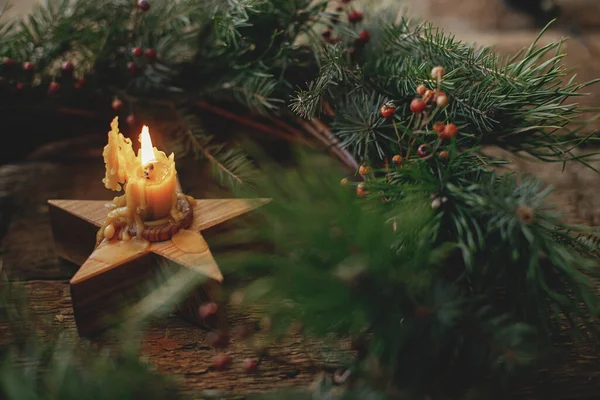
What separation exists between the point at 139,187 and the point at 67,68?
247 millimetres

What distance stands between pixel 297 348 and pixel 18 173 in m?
0.45

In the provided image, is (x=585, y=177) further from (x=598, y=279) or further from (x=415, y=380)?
(x=415, y=380)

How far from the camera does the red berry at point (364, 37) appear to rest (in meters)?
0.72

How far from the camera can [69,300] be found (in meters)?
0.63

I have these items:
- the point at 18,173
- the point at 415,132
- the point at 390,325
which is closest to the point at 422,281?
the point at 390,325

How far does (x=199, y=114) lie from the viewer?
2.75 ft

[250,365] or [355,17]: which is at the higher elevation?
[355,17]

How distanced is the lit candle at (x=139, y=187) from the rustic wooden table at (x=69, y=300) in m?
0.10

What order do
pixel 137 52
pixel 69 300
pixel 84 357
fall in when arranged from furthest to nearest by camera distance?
1. pixel 137 52
2. pixel 69 300
3. pixel 84 357

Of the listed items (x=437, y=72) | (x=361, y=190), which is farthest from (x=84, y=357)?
(x=437, y=72)

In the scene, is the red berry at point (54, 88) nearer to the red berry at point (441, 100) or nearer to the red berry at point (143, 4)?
the red berry at point (143, 4)

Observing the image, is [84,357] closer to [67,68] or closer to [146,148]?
[146,148]

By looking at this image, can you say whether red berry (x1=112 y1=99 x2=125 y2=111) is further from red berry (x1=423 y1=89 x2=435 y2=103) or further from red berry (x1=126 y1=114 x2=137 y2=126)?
red berry (x1=423 y1=89 x2=435 y2=103)

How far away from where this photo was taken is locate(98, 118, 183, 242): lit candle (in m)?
0.59
